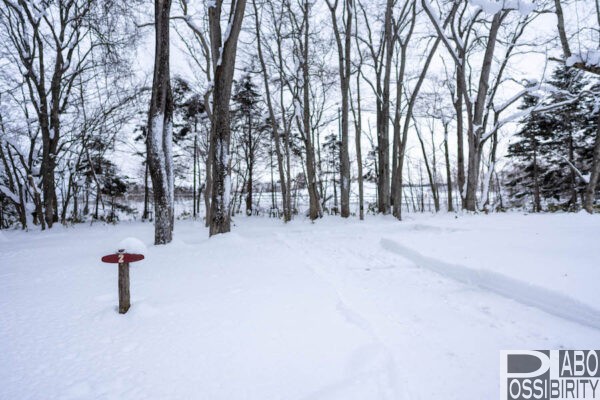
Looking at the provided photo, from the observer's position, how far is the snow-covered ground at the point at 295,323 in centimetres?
172

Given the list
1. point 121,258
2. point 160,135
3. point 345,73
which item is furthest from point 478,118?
point 121,258

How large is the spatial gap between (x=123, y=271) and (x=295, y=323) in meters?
1.58

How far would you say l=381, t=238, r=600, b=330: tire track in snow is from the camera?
2.45 m

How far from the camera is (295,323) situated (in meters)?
2.41

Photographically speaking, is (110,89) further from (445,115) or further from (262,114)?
(445,115)


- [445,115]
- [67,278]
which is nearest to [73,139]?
[67,278]

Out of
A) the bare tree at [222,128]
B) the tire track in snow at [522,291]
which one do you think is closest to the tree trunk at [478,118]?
the tire track in snow at [522,291]

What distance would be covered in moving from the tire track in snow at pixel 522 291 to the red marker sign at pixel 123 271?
377 centimetres

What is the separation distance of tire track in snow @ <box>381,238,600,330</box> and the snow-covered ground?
0.01 m

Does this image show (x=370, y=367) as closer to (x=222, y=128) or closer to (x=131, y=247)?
(x=131, y=247)

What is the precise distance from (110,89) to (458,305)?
15803mm

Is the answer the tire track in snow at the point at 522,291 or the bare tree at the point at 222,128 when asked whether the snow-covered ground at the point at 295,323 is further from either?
the bare tree at the point at 222,128

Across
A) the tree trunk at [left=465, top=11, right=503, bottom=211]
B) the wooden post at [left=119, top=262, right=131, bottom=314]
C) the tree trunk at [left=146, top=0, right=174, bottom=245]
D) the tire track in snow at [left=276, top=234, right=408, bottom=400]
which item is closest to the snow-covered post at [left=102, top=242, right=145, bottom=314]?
the wooden post at [left=119, top=262, right=131, bottom=314]

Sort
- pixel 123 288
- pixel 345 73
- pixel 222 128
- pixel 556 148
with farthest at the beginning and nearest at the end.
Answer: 1. pixel 556 148
2. pixel 345 73
3. pixel 222 128
4. pixel 123 288
